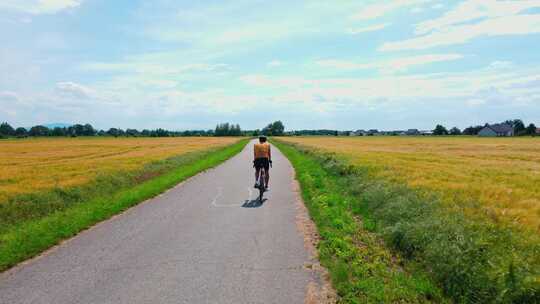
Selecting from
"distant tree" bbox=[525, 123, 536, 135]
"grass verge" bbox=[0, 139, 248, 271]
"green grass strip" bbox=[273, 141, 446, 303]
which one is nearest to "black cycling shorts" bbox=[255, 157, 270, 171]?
"green grass strip" bbox=[273, 141, 446, 303]

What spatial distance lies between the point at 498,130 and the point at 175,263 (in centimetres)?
14997

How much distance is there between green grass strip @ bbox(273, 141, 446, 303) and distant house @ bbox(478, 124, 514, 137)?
143629 millimetres

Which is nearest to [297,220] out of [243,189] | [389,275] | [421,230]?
[421,230]

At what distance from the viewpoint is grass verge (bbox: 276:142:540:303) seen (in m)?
4.75

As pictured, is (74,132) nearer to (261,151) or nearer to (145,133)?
(145,133)

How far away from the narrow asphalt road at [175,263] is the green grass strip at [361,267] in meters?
0.49

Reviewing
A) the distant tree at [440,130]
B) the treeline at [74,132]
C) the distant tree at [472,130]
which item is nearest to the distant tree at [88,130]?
the treeline at [74,132]

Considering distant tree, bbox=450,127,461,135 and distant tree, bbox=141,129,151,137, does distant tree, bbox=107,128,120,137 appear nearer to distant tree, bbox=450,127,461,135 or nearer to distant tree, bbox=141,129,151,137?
distant tree, bbox=141,129,151,137

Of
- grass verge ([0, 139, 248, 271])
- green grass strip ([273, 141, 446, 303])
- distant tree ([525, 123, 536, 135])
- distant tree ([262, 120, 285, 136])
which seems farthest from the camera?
distant tree ([262, 120, 285, 136])

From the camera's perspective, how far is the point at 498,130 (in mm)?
130500

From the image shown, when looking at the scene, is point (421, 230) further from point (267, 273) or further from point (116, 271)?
point (116, 271)

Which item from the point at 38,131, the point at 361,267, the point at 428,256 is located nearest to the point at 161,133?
the point at 38,131

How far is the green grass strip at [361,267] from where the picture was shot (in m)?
4.89

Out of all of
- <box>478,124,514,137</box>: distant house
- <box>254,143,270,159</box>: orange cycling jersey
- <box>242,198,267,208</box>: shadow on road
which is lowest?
A: <box>242,198,267,208</box>: shadow on road
